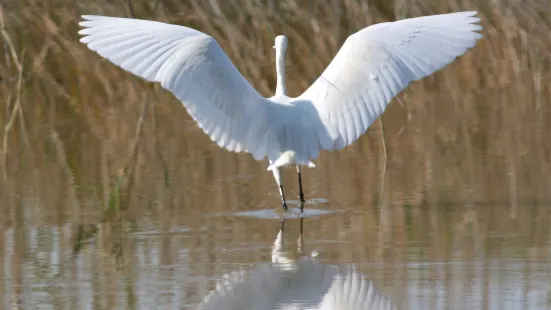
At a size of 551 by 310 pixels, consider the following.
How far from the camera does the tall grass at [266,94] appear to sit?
27.0 ft

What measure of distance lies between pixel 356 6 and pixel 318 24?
479 mm

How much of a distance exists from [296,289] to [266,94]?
22.5 ft

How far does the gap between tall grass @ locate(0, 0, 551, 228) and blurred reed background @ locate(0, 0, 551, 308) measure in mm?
22

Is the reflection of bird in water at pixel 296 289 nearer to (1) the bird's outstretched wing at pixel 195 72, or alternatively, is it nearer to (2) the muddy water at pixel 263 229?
(2) the muddy water at pixel 263 229

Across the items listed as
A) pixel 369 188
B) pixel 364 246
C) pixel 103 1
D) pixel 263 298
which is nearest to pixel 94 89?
pixel 103 1

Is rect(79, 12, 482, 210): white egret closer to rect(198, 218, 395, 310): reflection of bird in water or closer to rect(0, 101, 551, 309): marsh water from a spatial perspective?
rect(0, 101, 551, 309): marsh water

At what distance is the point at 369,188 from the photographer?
26.4 ft

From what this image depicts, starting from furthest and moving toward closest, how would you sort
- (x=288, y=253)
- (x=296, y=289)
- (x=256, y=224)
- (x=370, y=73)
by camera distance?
(x=370, y=73), (x=256, y=224), (x=288, y=253), (x=296, y=289)

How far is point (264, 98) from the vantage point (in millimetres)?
7480

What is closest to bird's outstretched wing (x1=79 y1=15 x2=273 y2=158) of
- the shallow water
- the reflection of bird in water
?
the shallow water

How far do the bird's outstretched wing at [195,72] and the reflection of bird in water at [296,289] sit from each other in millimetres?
1563

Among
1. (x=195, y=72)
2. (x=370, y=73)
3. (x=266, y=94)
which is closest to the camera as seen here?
(x=195, y=72)

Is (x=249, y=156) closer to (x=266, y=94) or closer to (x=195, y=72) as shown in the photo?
(x=195, y=72)

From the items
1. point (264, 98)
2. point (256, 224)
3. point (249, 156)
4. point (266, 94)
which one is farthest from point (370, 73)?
point (266, 94)
